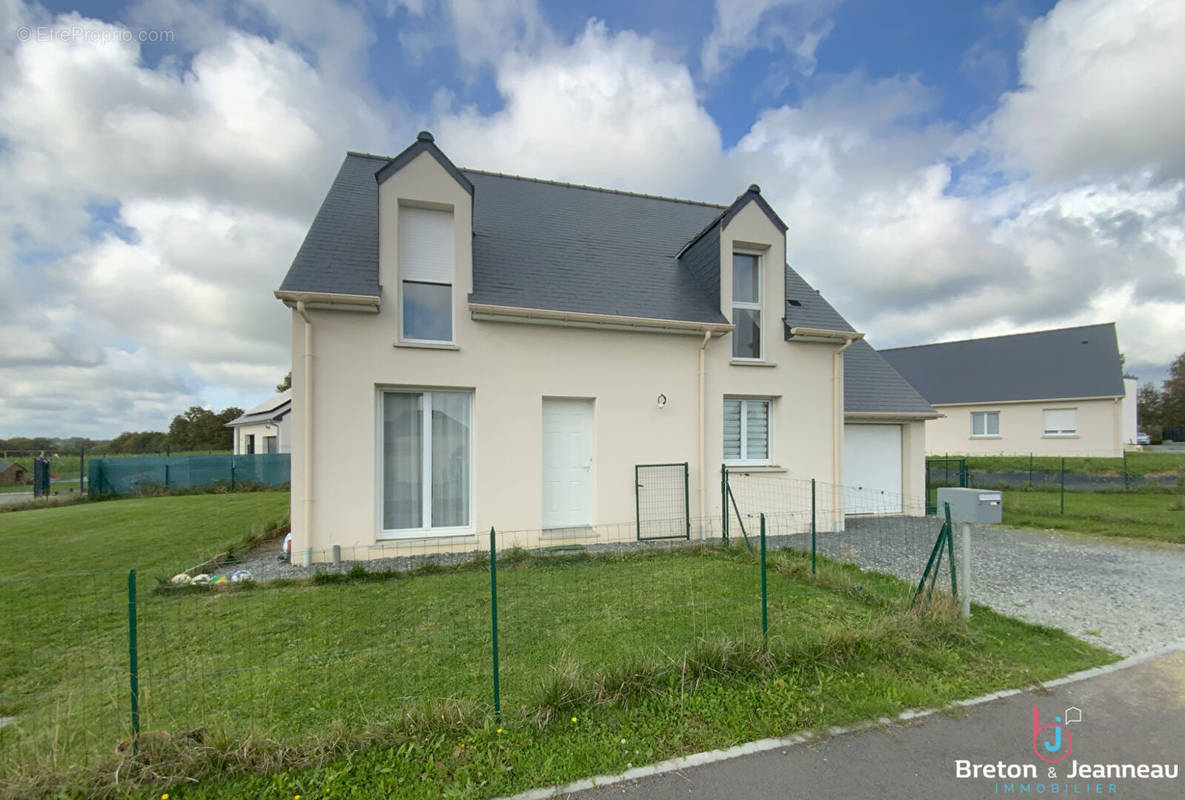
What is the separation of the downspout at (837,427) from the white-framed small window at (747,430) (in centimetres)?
141

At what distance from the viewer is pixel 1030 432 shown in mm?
28000

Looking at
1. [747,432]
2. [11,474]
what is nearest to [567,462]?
[747,432]

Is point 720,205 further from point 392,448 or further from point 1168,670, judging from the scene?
point 1168,670

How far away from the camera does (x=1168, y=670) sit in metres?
4.26

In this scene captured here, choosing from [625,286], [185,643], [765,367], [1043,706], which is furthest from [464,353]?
[1043,706]

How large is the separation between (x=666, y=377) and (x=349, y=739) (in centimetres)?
755

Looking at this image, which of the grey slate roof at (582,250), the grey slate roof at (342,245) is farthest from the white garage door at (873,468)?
the grey slate roof at (342,245)

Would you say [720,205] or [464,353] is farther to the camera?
[720,205]

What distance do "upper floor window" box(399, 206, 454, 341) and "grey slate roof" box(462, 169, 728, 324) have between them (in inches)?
22.1

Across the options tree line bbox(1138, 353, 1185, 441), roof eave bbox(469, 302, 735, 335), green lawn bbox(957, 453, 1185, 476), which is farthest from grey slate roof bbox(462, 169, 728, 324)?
tree line bbox(1138, 353, 1185, 441)

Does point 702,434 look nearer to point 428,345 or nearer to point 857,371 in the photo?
point 428,345

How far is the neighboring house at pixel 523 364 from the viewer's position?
7945 millimetres

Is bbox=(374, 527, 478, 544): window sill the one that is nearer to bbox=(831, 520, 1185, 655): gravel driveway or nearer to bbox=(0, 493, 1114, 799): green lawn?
bbox=(0, 493, 1114, 799): green lawn

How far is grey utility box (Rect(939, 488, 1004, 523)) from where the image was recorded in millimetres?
4906
